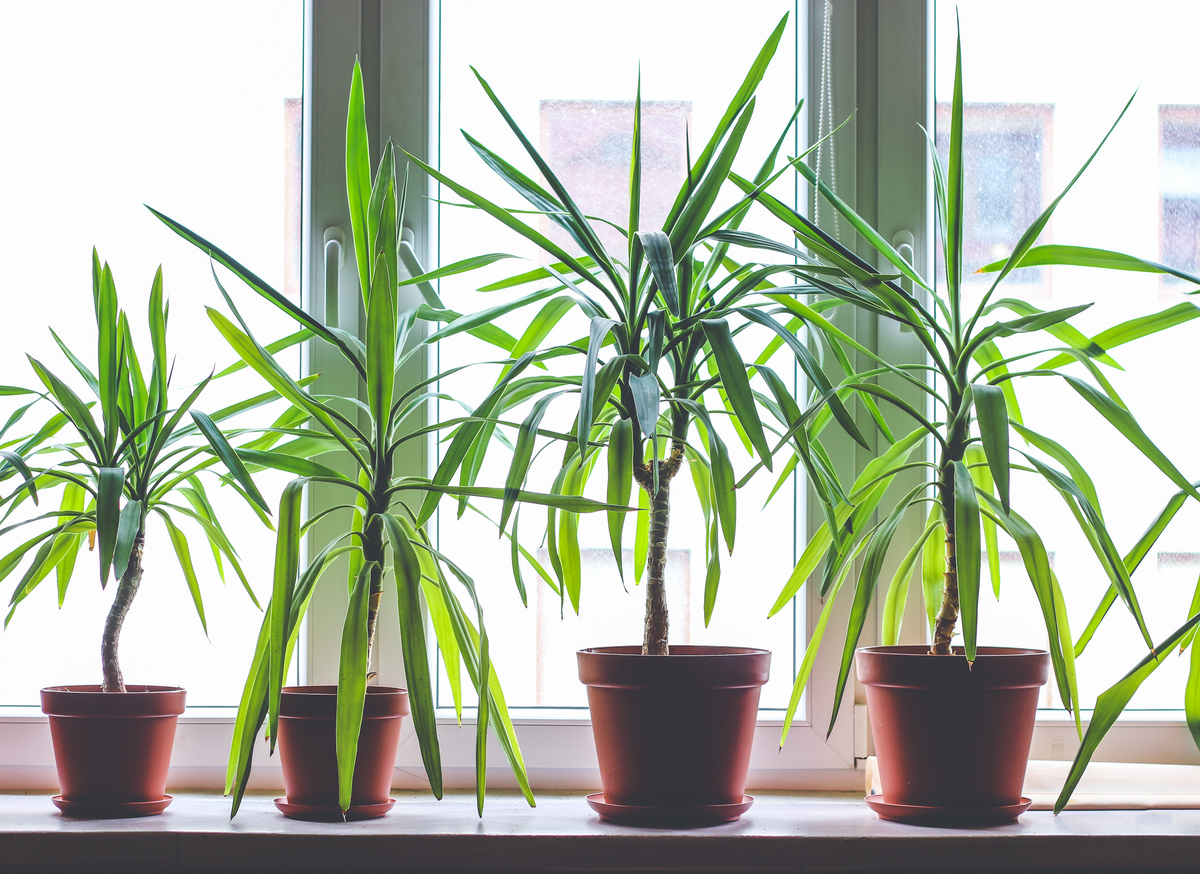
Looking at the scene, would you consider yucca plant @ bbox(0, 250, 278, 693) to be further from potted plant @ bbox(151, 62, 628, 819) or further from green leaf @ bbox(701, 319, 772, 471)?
green leaf @ bbox(701, 319, 772, 471)

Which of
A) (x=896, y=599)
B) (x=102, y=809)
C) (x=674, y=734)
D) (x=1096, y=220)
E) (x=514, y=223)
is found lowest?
(x=102, y=809)

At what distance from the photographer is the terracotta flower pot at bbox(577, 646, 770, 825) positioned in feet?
3.35

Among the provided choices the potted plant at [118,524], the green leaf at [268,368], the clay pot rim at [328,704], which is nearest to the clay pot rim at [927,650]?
the clay pot rim at [328,704]

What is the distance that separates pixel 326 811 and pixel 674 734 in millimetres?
409

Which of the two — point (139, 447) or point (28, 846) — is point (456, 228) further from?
point (28, 846)

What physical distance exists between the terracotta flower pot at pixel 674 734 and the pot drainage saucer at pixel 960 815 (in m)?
0.19

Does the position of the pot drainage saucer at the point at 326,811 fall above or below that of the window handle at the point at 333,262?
below

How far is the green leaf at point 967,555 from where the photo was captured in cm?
92

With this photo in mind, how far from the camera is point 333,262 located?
1.38m

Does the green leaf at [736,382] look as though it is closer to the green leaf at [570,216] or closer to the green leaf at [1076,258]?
the green leaf at [570,216]

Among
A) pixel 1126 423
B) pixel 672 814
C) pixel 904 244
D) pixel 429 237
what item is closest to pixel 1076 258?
pixel 1126 423

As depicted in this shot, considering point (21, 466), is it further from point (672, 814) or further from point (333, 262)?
point (672, 814)

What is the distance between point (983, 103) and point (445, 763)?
1.29 m

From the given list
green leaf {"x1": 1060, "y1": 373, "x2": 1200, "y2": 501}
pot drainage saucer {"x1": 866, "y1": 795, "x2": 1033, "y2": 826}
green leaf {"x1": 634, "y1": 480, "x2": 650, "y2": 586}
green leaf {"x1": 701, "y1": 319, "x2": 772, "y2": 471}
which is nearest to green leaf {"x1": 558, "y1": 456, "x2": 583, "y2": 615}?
green leaf {"x1": 634, "y1": 480, "x2": 650, "y2": 586}
